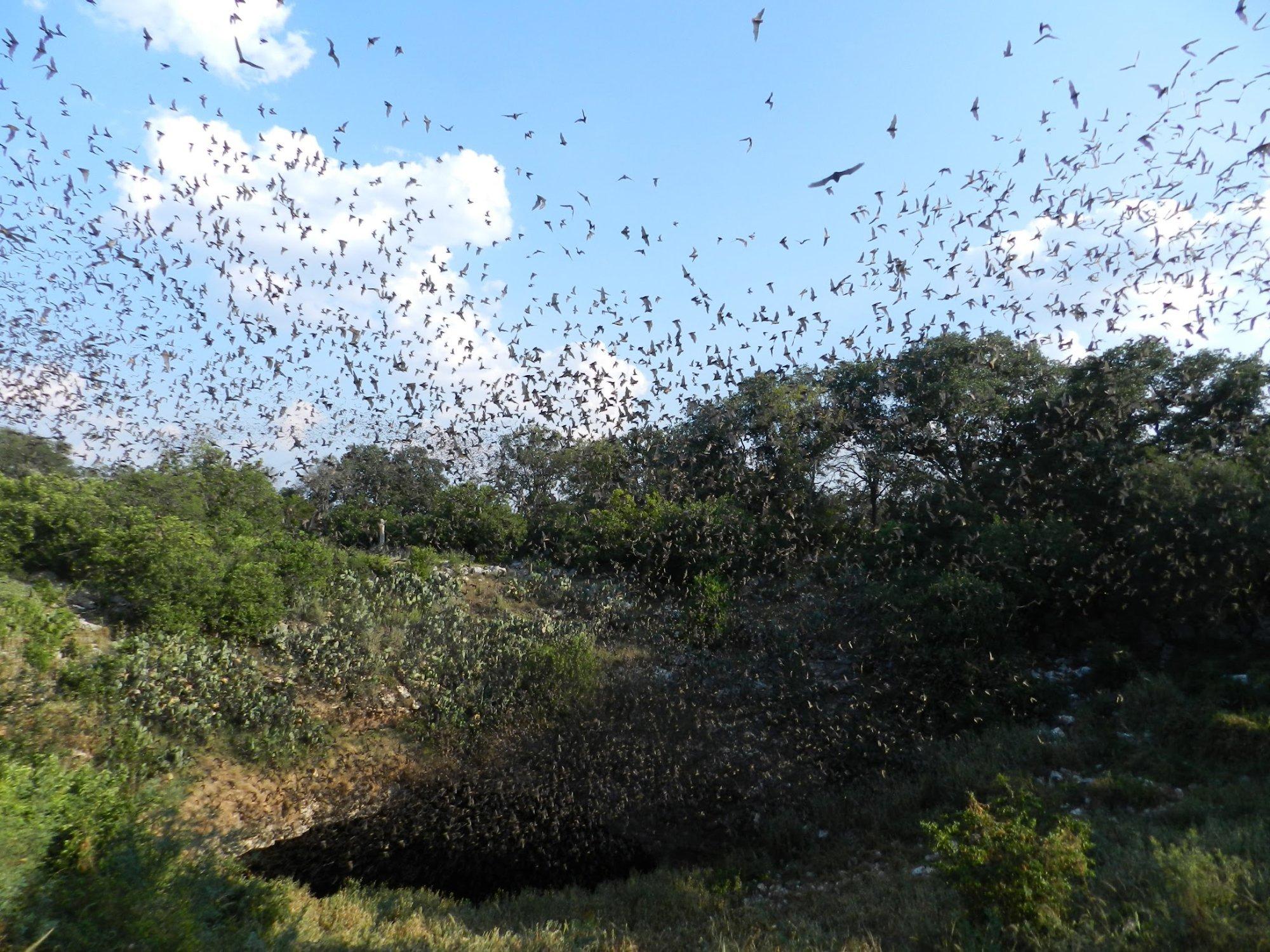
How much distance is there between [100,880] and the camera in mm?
6684

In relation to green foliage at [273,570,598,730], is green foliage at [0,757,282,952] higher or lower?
lower

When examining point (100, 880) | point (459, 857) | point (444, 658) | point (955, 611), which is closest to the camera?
point (100, 880)

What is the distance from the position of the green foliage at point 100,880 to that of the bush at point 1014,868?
6.88 metres

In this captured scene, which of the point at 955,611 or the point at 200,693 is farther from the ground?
the point at 955,611

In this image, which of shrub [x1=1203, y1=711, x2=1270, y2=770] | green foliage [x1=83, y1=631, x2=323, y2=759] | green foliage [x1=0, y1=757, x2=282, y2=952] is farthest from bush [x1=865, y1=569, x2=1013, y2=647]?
green foliage [x1=0, y1=757, x2=282, y2=952]

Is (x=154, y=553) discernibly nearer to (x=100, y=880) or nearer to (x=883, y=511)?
(x=100, y=880)

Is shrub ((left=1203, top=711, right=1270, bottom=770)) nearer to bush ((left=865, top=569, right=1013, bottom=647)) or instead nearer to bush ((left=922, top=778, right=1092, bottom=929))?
bush ((left=865, top=569, right=1013, bottom=647))

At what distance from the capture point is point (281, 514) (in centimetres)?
1881

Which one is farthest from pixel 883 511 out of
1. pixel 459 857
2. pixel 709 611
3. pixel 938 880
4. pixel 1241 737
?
pixel 459 857

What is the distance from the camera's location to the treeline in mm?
13273

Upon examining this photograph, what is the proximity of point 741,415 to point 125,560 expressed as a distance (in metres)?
15.6

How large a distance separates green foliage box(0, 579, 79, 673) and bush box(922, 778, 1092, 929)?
11899 millimetres

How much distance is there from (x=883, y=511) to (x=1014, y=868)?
17.5m

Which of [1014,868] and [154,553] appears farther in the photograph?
[154,553]
